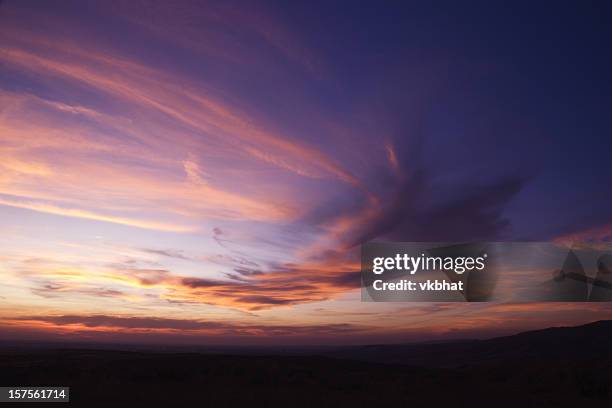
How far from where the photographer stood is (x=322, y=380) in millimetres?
25141

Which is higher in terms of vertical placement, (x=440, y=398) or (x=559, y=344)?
(x=440, y=398)

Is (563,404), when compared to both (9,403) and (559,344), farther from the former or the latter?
(559,344)

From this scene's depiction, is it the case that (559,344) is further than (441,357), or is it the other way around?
(441,357)

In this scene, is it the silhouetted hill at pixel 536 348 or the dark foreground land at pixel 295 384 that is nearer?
the dark foreground land at pixel 295 384

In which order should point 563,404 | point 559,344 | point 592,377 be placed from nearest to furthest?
point 563,404 < point 592,377 < point 559,344

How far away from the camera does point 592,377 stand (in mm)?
23969

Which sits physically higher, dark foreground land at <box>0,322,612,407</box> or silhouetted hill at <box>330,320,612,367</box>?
dark foreground land at <box>0,322,612,407</box>

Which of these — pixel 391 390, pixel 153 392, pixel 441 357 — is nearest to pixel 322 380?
pixel 391 390

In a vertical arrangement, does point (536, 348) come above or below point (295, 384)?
below

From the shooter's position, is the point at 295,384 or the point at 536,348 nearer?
the point at 295,384

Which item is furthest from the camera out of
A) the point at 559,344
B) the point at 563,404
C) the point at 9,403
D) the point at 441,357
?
the point at 441,357

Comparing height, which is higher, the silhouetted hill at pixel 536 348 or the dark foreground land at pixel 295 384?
the dark foreground land at pixel 295 384

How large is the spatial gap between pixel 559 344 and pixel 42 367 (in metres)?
104

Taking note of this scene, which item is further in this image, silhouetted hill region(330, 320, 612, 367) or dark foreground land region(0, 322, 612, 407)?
silhouetted hill region(330, 320, 612, 367)
